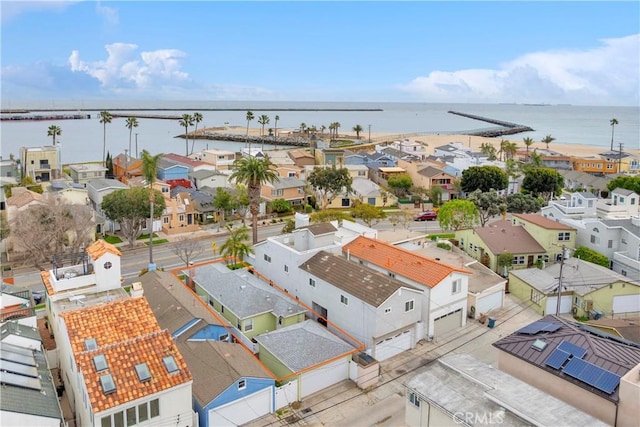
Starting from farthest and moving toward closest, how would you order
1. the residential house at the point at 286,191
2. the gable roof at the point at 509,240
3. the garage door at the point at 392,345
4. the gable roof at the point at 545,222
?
the residential house at the point at 286,191, the gable roof at the point at 545,222, the gable roof at the point at 509,240, the garage door at the point at 392,345

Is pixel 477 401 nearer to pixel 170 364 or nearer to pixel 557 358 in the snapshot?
pixel 557 358

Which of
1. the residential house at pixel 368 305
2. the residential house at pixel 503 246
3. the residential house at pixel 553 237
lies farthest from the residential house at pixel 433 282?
the residential house at pixel 553 237

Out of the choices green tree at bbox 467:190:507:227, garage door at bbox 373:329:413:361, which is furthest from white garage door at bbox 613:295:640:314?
green tree at bbox 467:190:507:227

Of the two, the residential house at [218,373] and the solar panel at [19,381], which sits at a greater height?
the solar panel at [19,381]

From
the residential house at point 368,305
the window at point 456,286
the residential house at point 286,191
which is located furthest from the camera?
the residential house at point 286,191

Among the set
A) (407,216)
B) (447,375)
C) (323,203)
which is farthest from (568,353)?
(323,203)

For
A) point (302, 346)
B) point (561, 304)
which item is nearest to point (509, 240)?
point (561, 304)

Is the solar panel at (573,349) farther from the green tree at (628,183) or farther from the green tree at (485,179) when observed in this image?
the green tree at (628,183)
